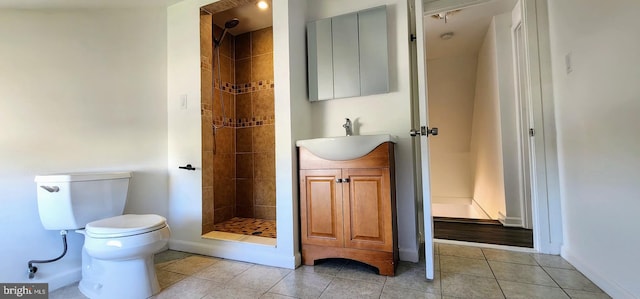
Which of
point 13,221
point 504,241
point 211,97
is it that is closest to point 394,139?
point 504,241

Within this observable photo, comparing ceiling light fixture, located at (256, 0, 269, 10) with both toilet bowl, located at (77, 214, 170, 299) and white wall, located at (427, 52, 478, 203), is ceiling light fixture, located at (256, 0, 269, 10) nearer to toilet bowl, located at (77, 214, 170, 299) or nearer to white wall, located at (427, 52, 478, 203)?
toilet bowl, located at (77, 214, 170, 299)

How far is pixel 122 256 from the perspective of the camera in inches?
53.2

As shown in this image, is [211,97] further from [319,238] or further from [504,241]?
[504,241]

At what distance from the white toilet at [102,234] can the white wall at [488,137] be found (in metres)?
3.21

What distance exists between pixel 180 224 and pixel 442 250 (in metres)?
2.09

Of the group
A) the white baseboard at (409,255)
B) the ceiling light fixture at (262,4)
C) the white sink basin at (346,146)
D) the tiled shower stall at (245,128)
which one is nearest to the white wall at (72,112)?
the tiled shower stall at (245,128)

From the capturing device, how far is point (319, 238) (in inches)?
70.2

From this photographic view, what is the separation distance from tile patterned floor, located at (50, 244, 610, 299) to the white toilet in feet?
0.44

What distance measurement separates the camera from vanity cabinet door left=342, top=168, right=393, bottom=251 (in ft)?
5.33

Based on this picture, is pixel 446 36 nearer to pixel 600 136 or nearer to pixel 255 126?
pixel 600 136

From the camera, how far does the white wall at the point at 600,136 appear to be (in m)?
1.16

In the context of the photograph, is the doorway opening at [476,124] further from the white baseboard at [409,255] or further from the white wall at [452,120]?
the white baseboard at [409,255]

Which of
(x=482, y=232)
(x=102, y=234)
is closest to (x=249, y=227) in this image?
(x=102, y=234)

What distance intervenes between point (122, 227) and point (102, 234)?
0.27 ft
